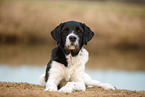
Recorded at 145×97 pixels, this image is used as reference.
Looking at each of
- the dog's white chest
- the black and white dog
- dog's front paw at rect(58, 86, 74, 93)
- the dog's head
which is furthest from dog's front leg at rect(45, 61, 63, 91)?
dog's front paw at rect(58, 86, 74, 93)

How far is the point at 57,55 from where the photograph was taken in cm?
692

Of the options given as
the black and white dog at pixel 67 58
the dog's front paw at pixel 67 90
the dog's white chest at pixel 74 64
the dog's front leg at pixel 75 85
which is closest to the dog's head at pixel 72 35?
the black and white dog at pixel 67 58

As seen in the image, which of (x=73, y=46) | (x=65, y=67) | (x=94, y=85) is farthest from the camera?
(x=94, y=85)


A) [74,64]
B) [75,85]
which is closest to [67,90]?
[75,85]

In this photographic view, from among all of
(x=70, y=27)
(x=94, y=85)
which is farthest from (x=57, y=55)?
(x=94, y=85)

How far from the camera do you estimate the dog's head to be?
6.34 m

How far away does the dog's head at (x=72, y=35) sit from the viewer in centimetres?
634

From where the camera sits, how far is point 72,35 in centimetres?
628

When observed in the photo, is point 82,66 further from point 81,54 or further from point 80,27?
point 80,27

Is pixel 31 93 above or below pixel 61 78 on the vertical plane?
below

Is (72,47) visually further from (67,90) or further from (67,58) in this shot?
(67,90)

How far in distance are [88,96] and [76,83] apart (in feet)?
3.22

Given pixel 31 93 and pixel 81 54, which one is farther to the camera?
pixel 81 54

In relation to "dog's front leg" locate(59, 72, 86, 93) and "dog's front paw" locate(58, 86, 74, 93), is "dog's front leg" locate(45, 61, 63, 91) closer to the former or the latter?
"dog's front leg" locate(59, 72, 86, 93)
